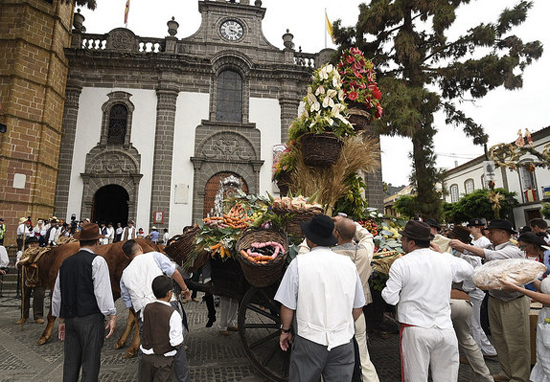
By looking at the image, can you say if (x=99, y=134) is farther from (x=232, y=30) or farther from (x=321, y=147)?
(x=321, y=147)

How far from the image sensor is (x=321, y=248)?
2.42m

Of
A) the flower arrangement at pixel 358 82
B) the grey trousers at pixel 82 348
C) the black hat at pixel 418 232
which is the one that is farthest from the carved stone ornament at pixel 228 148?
the black hat at pixel 418 232

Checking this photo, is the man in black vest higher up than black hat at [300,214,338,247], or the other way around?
black hat at [300,214,338,247]

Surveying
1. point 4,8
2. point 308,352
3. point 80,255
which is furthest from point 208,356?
point 4,8

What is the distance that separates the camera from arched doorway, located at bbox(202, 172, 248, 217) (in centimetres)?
1458

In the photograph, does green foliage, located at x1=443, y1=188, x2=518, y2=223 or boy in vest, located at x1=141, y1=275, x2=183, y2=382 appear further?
green foliage, located at x1=443, y1=188, x2=518, y2=223

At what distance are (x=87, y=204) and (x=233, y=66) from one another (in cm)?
972

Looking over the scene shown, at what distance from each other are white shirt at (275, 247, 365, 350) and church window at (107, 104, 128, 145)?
14862 mm

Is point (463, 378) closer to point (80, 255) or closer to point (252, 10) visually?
point (80, 255)

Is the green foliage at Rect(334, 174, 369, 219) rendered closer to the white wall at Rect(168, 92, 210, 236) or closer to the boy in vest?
the boy in vest

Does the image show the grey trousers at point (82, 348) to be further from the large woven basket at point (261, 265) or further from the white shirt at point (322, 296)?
the white shirt at point (322, 296)

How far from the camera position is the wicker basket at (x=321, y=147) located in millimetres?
3873

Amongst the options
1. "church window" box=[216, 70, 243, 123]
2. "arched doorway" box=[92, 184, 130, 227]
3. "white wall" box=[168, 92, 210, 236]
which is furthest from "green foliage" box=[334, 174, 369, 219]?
"arched doorway" box=[92, 184, 130, 227]

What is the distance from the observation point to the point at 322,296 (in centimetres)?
226
